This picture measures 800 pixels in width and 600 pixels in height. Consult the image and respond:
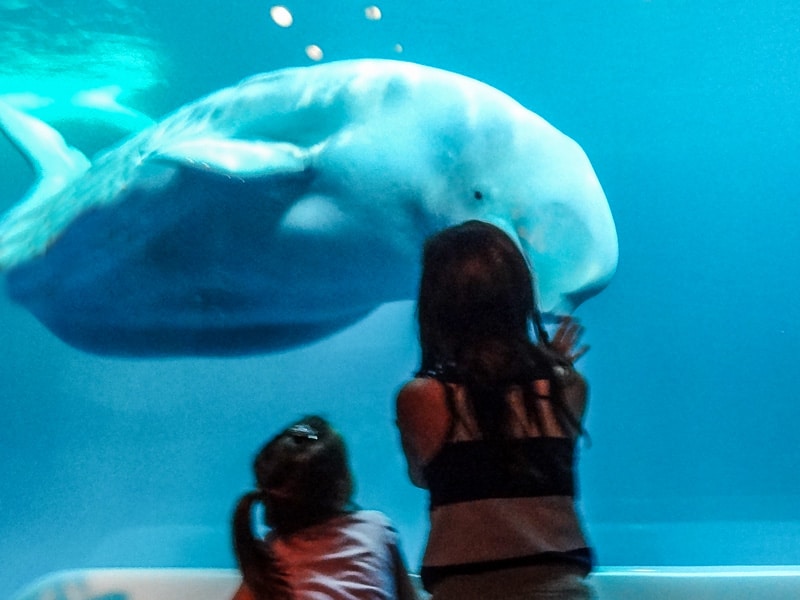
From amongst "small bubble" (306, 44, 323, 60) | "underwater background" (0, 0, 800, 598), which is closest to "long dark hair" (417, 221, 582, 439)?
"underwater background" (0, 0, 800, 598)

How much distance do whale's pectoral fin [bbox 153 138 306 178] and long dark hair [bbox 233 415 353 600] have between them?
1252 mm

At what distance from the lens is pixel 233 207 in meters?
2.97

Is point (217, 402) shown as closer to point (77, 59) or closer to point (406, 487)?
point (406, 487)

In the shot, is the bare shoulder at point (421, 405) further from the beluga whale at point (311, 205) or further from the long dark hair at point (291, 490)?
the beluga whale at point (311, 205)

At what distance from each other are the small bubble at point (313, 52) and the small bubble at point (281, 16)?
0.18 meters

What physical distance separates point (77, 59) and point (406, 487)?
3.34 m

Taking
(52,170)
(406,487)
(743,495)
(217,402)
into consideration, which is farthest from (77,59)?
(743,495)

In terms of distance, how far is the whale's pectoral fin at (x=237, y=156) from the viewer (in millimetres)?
2617

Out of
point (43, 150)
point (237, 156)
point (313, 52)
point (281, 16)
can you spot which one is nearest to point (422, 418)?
point (237, 156)

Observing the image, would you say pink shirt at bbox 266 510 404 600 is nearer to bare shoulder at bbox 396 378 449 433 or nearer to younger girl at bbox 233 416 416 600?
younger girl at bbox 233 416 416 600

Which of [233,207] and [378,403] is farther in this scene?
[378,403]

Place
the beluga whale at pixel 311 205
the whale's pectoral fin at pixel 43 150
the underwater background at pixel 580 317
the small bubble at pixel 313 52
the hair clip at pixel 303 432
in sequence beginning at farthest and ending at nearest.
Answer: the whale's pectoral fin at pixel 43 150
the small bubble at pixel 313 52
the underwater background at pixel 580 317
the beluga whale at pixel 311 205
the hair clip at pixel 303 432

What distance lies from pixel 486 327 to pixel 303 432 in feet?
1.79

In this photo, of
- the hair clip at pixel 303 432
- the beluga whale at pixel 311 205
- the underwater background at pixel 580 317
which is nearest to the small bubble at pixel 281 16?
the underwater background at pixel 580 317
